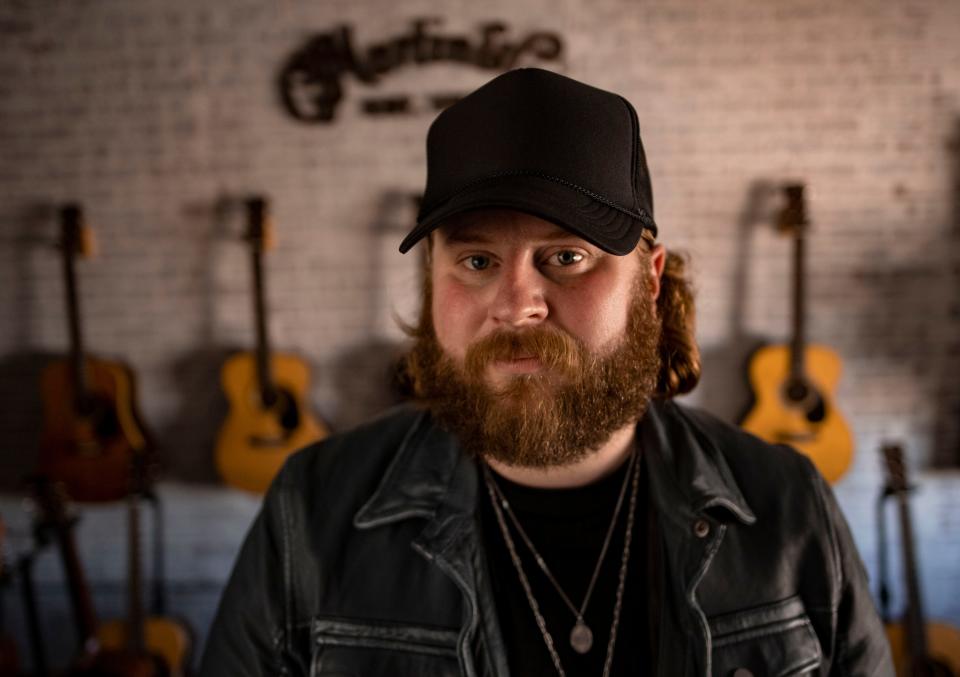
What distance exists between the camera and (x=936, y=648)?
2.74m

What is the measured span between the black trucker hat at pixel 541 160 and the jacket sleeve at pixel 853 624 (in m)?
0.71

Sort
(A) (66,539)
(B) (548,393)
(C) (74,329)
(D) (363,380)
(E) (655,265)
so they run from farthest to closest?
(D) (363,380)
(C) (74,329)
(A) (66,539)
(E) (655,265)
(B) (548,393)

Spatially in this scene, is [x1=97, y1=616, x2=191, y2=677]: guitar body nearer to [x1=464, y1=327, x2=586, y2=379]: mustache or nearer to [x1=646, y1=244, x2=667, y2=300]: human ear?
[x1=464, y1=327, x2=586, y2=379]: mustache

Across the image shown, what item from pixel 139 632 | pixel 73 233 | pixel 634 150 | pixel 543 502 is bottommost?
pixel 139 632

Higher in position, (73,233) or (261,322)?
(73,233)

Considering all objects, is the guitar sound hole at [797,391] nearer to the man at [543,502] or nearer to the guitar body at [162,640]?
the man at [543,502]

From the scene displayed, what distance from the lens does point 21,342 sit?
3.35 m

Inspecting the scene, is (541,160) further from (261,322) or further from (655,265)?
(261,322)

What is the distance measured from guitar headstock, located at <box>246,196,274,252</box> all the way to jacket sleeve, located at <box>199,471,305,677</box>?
2.05 meters

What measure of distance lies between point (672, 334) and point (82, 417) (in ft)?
9.47

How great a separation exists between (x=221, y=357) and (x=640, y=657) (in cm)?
274

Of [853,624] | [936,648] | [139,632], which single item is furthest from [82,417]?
[936,648]

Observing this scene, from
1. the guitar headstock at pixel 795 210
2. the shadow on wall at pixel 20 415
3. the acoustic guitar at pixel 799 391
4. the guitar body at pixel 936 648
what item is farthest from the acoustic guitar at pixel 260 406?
the guitar body at pixel 936 648

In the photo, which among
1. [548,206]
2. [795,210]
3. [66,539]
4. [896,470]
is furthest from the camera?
[795,210]
